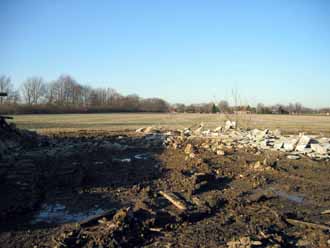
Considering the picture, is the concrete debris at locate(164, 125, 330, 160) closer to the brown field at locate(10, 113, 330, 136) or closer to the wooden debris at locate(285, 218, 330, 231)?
the wooden debris at locate(285, 218, 330, 231)

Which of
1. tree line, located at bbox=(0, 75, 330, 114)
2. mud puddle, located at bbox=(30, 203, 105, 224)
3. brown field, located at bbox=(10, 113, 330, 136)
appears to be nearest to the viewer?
mud puddle, located at bbox=(30, 203, 105, 224)

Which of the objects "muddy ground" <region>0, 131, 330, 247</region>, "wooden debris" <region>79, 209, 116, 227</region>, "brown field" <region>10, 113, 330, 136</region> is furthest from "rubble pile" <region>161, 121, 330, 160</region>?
"brown field" <region>10, 113, 330, 136</region>

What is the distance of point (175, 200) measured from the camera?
277 inches

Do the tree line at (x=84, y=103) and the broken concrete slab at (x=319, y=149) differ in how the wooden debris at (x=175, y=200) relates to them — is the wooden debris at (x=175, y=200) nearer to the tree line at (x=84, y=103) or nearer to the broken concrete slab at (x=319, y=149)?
the broken concrete slab at (x=319, y=149)

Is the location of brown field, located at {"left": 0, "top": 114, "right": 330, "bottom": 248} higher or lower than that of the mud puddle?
higher

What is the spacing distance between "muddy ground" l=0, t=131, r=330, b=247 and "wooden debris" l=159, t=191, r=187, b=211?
68mm

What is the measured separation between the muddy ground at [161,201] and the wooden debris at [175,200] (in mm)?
68

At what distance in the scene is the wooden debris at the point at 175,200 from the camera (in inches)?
264

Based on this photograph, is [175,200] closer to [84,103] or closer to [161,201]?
[161,201]

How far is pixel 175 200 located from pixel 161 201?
1.17 feet

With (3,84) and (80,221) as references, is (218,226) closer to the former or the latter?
(80,221)

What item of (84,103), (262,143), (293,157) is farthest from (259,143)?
(84,103)

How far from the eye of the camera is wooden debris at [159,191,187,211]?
670 centimetres

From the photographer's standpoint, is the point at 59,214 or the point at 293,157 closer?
the point at 59,214
